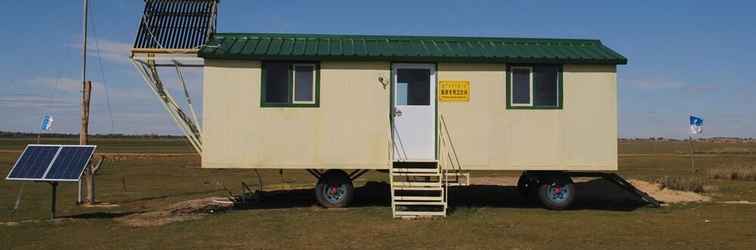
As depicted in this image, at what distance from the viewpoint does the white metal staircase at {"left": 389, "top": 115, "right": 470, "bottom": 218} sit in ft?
40.2

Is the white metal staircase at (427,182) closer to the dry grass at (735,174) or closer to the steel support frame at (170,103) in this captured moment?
the steel support frame at (170,103)

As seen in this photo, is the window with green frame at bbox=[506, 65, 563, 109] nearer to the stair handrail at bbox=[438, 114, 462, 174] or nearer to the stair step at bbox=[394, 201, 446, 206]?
the stair handrail at bbox=[438, 114, 462, 174]

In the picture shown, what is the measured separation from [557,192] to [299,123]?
541cm

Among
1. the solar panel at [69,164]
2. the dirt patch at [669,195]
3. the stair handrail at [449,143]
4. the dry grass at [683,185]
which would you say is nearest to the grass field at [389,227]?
the dirt patch at [669,195]

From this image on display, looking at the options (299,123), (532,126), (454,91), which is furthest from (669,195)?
(299,123)

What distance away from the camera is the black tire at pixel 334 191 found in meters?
13.5

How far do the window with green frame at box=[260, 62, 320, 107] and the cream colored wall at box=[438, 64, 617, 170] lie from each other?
8.38 feet

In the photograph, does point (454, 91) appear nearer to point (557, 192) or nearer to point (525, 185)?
point (557, 192)

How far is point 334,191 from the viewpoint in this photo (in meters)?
13.5

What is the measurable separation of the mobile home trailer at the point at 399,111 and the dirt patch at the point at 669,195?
3550 millimetres

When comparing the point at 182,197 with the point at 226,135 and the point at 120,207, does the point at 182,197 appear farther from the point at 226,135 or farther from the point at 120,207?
the point at 226,135

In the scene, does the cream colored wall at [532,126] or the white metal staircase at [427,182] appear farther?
the cream colored wall at [532,126]

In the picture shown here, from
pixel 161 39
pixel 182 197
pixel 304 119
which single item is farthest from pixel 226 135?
pixel 182 197

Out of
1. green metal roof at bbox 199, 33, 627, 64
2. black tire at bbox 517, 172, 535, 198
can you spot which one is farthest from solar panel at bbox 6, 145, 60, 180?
black tire at bbox 517, 172, 535, 198
